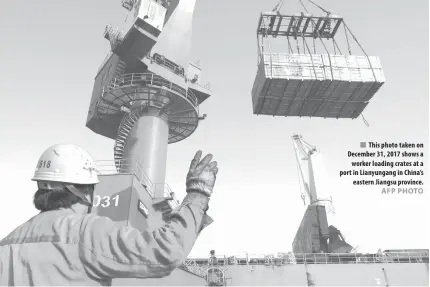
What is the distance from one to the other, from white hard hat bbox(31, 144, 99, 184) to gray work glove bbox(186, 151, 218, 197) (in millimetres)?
797

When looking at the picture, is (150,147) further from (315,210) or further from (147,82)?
(315,210)

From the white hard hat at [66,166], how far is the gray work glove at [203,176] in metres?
0.80

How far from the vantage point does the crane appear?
35188 mm

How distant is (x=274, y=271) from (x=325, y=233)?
10779mm

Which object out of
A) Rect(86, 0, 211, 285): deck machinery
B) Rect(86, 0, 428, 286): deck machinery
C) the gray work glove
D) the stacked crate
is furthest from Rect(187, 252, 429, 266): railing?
the gray work glove

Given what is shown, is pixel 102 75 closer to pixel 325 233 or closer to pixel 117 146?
pixel 117 146

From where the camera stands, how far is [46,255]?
213cm

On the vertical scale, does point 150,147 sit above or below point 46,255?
above

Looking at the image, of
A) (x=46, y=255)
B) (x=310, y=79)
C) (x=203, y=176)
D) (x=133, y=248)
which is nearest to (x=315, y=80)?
(x=310, y=79)

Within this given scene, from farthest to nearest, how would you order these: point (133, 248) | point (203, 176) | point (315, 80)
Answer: point (315, 80) → point (203, 176) → point (133, 248)

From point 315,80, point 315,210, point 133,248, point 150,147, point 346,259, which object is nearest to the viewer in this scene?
point 133,248

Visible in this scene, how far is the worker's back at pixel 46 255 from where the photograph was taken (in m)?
2.09

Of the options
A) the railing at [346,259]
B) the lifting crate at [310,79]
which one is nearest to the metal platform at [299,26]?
the lifting crate at [310,79]

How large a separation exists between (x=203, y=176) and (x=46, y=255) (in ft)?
3.73
